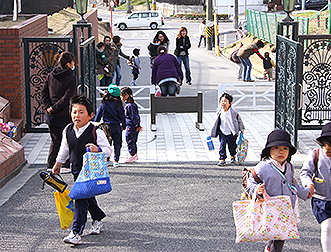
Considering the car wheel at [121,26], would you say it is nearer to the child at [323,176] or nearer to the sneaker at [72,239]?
the sneaker at [72,239]

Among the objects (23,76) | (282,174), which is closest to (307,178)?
(282,174)

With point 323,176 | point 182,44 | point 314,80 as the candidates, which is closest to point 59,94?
point 323,176

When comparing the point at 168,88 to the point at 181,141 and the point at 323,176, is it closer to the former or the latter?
the point at 181,141

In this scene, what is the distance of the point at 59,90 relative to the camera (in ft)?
29.4

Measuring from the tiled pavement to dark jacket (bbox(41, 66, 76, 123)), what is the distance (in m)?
1.45

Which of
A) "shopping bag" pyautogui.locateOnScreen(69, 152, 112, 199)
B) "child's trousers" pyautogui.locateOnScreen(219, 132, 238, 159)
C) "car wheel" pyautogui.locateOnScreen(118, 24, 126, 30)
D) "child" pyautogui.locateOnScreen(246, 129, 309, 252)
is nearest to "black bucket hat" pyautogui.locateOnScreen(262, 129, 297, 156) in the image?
"child" pyautogui.locateOnScreen(246, 129, 309, 252)

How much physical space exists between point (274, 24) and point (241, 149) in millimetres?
19140

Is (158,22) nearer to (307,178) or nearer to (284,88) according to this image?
(284,88)

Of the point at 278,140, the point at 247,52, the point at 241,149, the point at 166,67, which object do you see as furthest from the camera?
the point at 247,52

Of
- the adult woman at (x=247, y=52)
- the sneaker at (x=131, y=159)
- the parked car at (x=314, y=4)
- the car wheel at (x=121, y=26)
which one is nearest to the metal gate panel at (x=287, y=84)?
the sneaker at (x=131, y=159)

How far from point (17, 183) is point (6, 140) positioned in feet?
3.76

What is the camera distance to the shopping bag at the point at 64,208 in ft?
20.8

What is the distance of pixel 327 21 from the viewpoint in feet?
85.7

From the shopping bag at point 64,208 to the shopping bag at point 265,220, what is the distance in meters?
2.21
